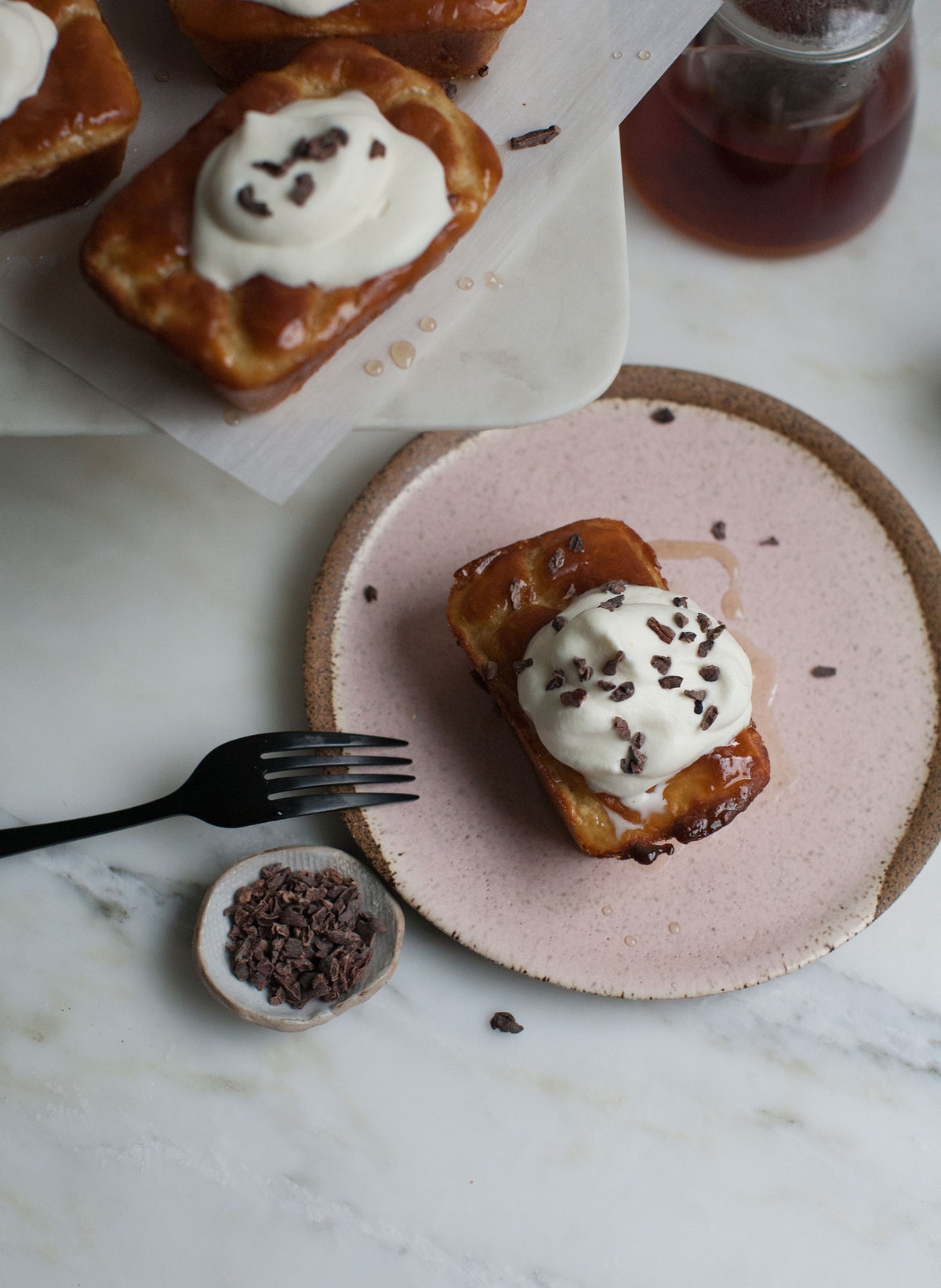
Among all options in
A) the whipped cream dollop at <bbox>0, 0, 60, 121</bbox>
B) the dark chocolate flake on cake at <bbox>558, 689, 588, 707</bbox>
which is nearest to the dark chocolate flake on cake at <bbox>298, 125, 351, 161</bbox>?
the whipped cream dollop at <bbox>0, 0, 60, 121</bbox>

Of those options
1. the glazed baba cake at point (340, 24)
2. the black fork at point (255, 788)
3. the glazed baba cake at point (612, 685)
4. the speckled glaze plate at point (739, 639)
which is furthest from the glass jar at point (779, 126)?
the black fork at point (255, 788)

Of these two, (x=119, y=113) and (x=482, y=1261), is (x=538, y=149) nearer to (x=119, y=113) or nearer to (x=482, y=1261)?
(x=119, y=113)

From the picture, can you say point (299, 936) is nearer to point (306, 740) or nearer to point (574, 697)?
point (306, 740)

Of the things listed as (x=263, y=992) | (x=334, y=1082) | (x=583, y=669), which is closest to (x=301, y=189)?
(x=583, y=669)

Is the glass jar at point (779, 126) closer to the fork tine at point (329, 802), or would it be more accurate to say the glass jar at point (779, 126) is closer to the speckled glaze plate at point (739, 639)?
the speckled glaze plate at point (739, 639)

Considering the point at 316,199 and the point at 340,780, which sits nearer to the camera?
the point at 316,199

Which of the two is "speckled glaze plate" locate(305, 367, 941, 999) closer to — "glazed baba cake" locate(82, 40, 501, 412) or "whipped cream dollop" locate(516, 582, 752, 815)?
"whipped cream dollop" locate(516, 582, 752, 815)

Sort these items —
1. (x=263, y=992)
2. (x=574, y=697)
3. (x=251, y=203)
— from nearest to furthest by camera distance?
1. (x=251, y=203)
2. (x=574, y=697)
3. (x=263, y=992)

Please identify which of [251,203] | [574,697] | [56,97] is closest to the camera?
[251,203]
